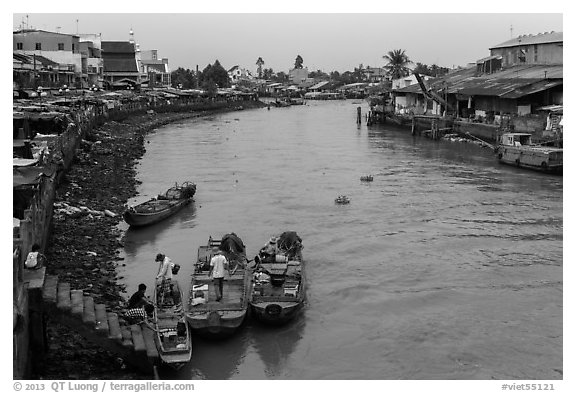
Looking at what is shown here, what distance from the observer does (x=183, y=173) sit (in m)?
33.7

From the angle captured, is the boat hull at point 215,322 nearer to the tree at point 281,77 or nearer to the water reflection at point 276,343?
the water reflection at point 276,343

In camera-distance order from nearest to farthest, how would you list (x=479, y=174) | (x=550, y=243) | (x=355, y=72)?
(x=550, y=243)
(x=479, y=174)
(x=355, y=72)

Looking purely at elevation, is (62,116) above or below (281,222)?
above

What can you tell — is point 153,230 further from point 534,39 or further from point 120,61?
point 120,61

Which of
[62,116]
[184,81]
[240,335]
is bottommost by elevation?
[240,335]

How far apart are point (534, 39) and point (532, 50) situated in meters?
0.86

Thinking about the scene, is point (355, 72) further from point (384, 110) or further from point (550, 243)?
point (550, 243)

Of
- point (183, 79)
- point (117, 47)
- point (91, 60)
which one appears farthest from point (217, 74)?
point (91, 60)

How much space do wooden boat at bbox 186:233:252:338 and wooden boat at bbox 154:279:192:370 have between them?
302 millimetres

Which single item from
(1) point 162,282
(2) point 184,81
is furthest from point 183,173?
(2) point 184,81

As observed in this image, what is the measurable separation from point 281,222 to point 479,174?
1399 cm

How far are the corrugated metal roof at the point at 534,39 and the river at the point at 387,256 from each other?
15.0m

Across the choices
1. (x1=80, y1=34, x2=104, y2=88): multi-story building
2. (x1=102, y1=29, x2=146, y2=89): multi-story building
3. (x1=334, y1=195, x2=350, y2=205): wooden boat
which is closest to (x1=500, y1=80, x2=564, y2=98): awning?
(x1=334, y1=195, x2=350, y2=205): wooden boat

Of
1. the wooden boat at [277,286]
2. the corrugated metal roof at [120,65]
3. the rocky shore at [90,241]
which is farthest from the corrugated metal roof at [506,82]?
the corrugated metal roof at [120,65]
